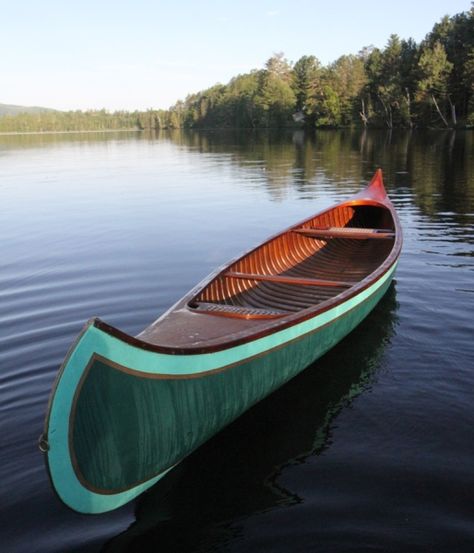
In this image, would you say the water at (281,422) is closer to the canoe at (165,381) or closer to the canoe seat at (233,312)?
the canoe at (165,381)

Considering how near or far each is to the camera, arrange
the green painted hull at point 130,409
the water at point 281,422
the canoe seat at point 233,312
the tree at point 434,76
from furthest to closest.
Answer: the tree at point 434,76, the canoe seat at point 233,312, the water at point 281,422, the green painted hull at point 130,409

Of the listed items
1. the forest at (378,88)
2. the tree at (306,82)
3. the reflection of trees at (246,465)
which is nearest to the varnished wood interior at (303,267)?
the reflection of trees at (246,465)

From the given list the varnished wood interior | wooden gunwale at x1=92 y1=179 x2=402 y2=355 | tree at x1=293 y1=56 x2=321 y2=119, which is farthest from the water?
tree at x1=293 y1=56 x2=321 y2=119

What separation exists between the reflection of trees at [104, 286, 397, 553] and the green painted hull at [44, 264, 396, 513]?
0.39 metres

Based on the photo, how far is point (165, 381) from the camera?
14.0ft

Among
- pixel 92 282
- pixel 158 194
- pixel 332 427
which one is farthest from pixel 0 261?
pixel 158 194

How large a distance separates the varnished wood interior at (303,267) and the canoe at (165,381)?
0.06 metres

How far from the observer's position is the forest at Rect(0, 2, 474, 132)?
226 ft

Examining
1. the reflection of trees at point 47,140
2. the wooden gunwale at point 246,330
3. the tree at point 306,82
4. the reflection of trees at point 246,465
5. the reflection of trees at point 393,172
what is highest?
the tree at point 306,82

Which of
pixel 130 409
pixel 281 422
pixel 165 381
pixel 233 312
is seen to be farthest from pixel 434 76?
pixel 130 409

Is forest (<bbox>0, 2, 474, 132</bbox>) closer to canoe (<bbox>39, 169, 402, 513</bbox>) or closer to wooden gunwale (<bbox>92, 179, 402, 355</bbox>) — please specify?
wooden gunwale (<bbox>92, 179, 402, 355</bbox>)

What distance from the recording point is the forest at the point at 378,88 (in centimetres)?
6900

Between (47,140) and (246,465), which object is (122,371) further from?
(47,140)

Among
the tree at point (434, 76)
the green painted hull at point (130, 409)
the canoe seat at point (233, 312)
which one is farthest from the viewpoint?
the tree at point (434, 76)
